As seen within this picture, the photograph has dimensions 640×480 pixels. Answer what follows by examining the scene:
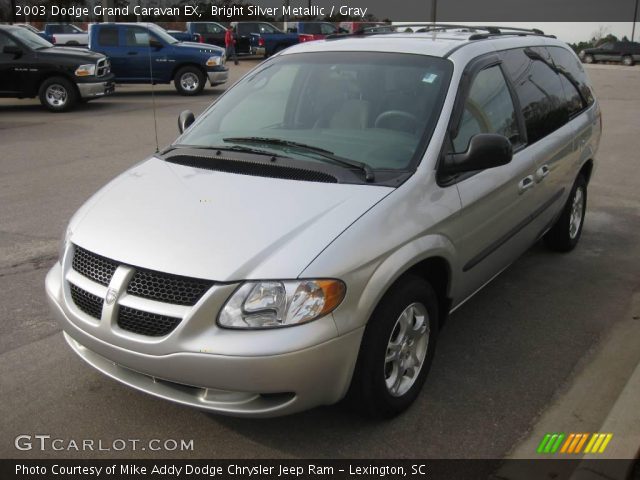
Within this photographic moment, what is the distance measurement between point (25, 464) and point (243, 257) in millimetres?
1383

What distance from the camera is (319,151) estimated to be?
3.64 m

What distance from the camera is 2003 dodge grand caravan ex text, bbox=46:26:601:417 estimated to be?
2734 millimetres

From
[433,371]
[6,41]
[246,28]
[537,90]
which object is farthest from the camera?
[246,28]

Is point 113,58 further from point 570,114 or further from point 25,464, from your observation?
point 25,464

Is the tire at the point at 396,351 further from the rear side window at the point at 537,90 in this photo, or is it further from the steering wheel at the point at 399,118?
the rear side window at the point at 537,90

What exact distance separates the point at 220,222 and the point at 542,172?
2491 mm

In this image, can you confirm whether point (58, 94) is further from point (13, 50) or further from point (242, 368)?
point (242, 368)

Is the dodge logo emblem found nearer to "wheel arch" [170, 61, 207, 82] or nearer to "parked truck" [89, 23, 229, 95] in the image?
"parked truck" [89, 23, 229, 95]

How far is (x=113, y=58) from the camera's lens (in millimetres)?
17312

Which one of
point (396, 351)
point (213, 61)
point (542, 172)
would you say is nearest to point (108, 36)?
point (213, 61)

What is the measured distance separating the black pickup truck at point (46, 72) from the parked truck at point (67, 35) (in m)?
12.9

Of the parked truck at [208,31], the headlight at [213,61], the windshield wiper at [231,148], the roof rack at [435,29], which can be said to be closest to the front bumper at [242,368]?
the windshield wiper at [231,148]

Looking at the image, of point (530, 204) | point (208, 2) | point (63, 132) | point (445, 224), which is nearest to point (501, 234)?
point (530, 204)

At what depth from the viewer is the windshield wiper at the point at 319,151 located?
3360 millimetres
